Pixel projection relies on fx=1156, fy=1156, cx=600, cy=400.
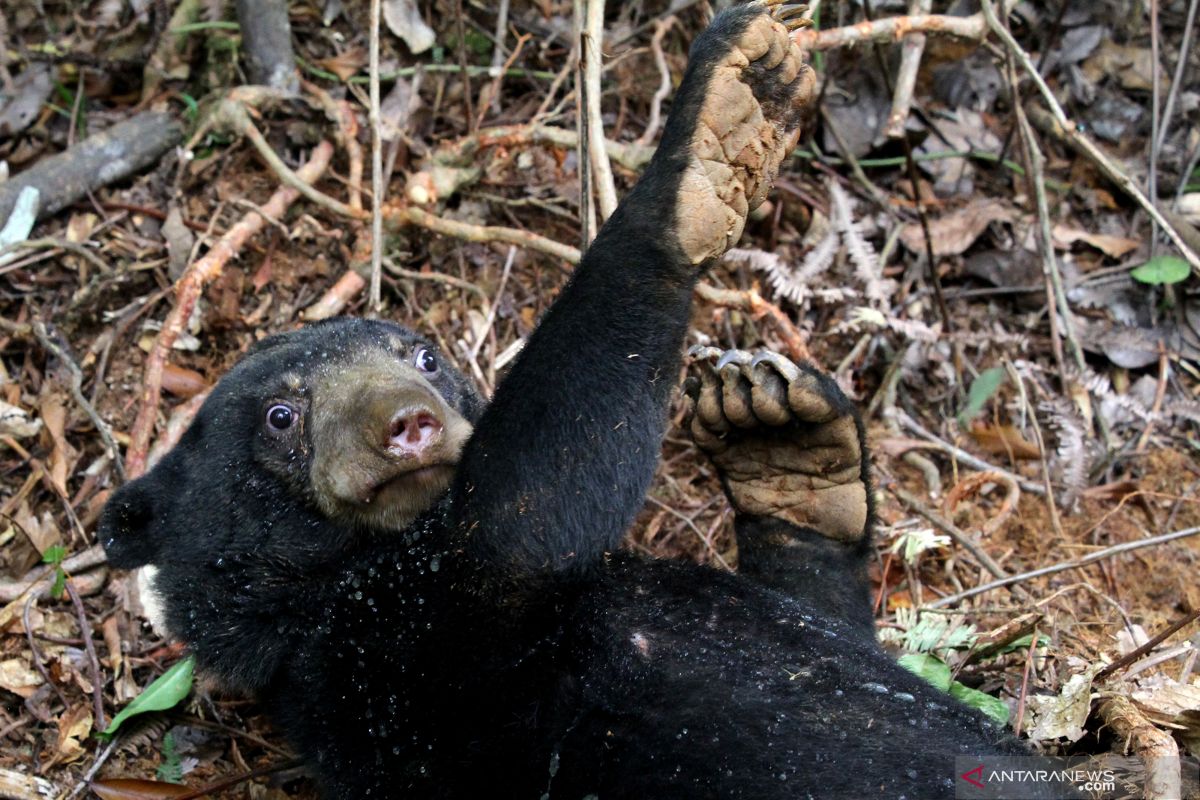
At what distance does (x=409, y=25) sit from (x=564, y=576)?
433 cm

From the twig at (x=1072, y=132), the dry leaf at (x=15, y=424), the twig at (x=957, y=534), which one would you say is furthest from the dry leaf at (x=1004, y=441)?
the dry leaf at (x=15, y=424)

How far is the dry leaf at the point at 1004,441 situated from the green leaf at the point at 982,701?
1947 mm

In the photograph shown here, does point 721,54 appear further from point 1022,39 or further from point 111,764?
point 1022,39

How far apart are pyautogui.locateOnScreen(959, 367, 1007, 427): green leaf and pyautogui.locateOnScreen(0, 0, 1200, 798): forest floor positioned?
0.05 feet

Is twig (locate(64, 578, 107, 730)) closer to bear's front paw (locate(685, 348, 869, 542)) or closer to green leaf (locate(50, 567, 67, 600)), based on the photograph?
green leaf (locate(50, 567, 67, 600))

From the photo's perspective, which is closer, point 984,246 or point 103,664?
point 103,664

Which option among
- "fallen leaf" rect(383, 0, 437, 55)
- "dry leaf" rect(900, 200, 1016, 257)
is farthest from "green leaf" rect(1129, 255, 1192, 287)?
"fallen leaf" rect(383, 0, 437, 55)

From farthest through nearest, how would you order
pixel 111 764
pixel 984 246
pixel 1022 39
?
pixel 1022 39, pixel 984 246, pixel 111 764

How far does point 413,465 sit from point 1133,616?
327cm

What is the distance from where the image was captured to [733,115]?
3316 mm

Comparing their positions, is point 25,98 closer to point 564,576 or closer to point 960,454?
point 564,576

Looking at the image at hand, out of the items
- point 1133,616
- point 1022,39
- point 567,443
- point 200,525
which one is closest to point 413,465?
point 567,443

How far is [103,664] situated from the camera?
4.80 meters

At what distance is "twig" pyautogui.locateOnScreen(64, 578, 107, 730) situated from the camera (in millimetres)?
4531
